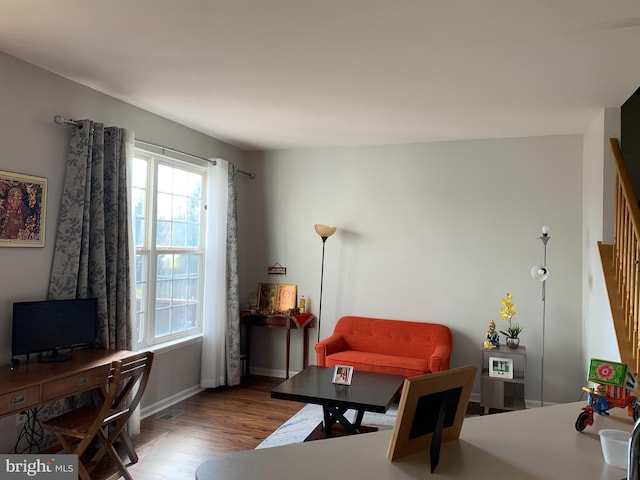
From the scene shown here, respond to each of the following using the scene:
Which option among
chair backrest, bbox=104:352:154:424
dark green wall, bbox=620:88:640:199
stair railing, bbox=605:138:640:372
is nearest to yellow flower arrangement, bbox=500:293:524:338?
stair railing, bbox=605:138:640:372

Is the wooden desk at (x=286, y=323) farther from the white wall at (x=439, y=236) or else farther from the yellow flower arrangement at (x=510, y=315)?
the yellow flower arrangement at (x=510, y=315)

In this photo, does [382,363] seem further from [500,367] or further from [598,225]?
[598,225]

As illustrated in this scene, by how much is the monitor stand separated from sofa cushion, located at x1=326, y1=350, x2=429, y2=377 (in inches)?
91.7

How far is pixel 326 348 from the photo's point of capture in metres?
4.66

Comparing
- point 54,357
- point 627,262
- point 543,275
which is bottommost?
point 54,357

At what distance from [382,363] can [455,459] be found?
3138mm

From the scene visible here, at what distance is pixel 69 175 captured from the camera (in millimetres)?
3359

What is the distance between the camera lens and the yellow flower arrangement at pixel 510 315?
14.9 ft

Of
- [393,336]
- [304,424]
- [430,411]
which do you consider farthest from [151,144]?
[430,411]

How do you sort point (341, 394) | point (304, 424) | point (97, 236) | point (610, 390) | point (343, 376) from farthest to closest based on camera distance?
1. point (304, 424)
2. point (343, 376)
3. point (97, 236)
4. point (341, 394)
5. point (610, 390)

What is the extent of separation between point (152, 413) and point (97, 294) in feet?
4.61

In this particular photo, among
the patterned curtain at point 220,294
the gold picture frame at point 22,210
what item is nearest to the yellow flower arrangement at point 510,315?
the patterned curtain at point 220,294

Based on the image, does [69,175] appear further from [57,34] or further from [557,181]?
[557,181]

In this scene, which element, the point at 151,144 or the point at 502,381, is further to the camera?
the point at 502,381
